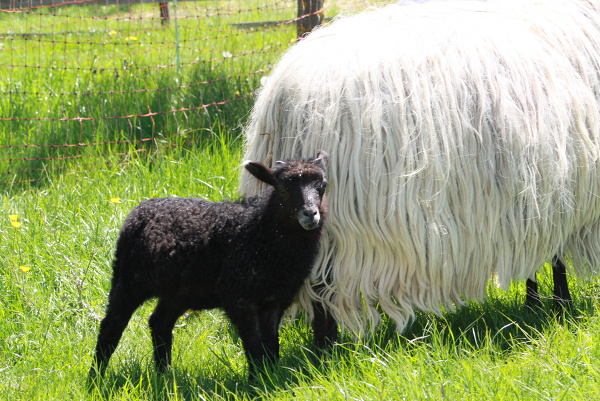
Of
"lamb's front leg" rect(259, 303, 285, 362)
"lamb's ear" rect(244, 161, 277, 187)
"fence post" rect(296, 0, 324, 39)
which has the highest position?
"fence post" rect(296, 0, 324, 39)

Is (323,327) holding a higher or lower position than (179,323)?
higher

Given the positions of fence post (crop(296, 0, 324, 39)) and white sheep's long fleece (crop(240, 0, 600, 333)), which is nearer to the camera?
white sheep's long fleece (crop(240, 0, 600, 333))

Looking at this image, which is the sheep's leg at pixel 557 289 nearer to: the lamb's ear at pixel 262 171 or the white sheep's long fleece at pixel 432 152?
the white sheep's long fleece at pixel 432 152

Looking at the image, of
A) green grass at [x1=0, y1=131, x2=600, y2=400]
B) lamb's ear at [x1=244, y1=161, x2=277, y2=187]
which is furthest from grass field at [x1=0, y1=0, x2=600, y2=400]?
lamb's ear at [x1=244, y1=161, x2=277, y2=187]

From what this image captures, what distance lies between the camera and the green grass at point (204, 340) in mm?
2764

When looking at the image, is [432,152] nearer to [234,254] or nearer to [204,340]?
[234,254]

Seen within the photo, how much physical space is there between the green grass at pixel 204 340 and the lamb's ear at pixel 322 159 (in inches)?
29.8

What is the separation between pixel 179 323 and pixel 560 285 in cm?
201

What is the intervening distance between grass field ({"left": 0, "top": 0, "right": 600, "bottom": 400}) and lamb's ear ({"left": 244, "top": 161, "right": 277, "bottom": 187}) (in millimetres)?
743

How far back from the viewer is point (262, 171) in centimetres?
299

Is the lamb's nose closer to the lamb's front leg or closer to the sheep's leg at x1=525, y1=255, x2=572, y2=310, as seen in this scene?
the lamb's front leg

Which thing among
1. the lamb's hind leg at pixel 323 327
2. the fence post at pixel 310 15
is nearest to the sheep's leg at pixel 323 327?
the lamb's hind leg at pixel 323 327

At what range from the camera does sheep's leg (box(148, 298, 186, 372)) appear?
339cm

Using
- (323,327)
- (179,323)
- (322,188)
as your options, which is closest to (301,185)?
(322,188)
